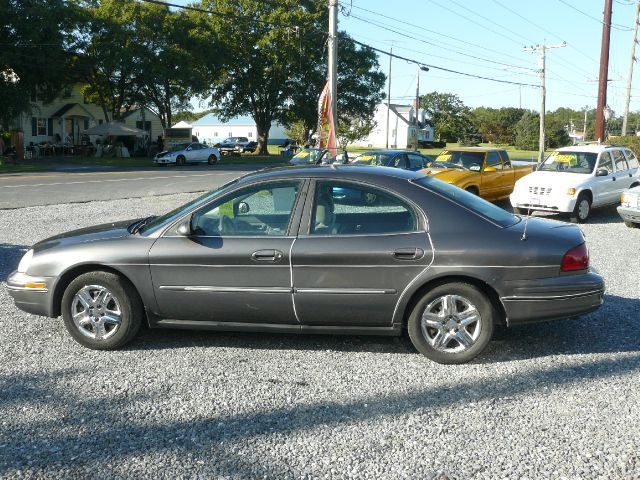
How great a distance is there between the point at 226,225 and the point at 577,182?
407 inches

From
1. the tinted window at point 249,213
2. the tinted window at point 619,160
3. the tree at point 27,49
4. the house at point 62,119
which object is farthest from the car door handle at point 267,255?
the house at point 62,119

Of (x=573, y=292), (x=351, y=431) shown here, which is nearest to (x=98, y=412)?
(x=351, y=431)

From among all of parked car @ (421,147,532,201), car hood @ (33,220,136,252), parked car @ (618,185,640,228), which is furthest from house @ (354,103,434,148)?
car hood @ (33,220,136,252)

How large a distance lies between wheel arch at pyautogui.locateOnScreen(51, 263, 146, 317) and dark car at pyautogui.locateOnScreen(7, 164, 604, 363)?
0.01m

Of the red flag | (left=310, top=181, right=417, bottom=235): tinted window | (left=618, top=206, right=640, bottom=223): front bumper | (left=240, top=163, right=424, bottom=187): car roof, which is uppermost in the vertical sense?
the red flag

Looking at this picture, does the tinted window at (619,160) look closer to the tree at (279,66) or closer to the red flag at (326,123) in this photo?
the red flag at (326,123)

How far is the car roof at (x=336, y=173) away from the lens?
17.7 feet

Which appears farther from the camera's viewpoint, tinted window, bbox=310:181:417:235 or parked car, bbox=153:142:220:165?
parked car, bbox=153:142:220:165

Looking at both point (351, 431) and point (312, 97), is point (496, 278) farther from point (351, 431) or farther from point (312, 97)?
point (312, 97)

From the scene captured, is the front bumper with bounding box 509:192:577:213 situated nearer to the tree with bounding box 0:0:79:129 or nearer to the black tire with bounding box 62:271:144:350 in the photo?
the black tire with bounding box 62:271:144:350

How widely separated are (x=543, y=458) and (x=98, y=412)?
8.91 ft

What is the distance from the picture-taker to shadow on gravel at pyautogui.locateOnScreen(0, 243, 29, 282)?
330 inches

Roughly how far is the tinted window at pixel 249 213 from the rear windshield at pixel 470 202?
3.49ft

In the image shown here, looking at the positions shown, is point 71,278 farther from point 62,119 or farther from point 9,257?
point 62,119
